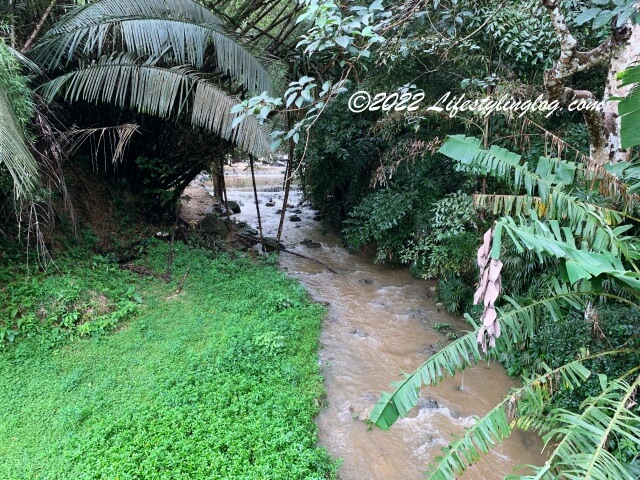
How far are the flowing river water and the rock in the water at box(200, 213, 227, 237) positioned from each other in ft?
4.83

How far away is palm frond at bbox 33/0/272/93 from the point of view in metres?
4.53

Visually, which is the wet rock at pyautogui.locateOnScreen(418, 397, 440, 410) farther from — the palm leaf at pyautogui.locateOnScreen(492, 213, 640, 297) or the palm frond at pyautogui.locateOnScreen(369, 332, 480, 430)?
the palm leaf at pyautogui.locateOnScreen(492, 213, 640, 297)

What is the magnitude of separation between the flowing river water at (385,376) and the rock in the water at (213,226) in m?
1.47

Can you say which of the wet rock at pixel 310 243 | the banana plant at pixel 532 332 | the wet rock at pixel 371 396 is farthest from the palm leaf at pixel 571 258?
the wet rock at pixel 310 243

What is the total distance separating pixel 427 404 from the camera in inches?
157

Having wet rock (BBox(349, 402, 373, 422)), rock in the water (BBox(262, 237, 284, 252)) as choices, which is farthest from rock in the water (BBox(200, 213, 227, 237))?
wet rock (BBox(349, 402, 373, 422))

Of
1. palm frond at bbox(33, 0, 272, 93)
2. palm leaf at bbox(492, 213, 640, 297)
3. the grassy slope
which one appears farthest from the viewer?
palm frond at bbox(33, 0, 272, 93)

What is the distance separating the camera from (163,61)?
5.07 m

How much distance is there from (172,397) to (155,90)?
3.47m

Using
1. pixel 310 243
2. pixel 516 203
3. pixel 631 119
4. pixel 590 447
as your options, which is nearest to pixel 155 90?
pixel 516 203

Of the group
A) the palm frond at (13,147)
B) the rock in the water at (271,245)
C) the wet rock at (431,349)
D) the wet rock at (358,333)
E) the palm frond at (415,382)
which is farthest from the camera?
the rock in the water at (271,245)

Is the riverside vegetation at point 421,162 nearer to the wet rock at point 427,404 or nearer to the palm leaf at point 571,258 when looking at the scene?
the palm leaf at point 571,258

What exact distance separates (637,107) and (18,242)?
615 centimetres

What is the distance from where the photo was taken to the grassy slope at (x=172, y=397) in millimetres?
2861
